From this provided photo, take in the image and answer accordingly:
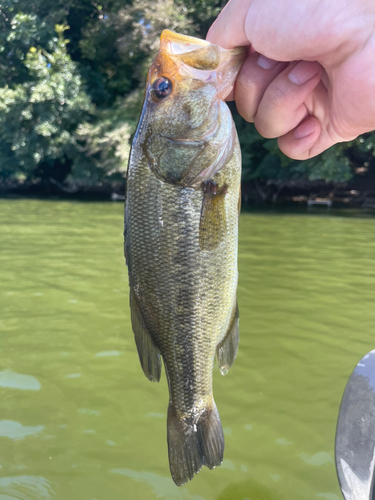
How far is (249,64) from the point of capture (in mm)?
1909

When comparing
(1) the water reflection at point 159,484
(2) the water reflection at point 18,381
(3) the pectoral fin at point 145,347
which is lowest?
(1) the water reflection at point 159,484

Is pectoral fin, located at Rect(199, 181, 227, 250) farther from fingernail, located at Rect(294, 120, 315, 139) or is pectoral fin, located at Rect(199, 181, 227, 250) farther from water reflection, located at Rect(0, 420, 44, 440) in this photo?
water reflection, located at Rect(0, 420, 44, 440)

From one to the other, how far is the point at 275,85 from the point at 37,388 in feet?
9.50

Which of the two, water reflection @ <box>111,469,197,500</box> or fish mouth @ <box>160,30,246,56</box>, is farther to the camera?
water reflection @ <box>111,469,197,500</box>

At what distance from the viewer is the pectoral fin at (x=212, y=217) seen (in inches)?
64.0

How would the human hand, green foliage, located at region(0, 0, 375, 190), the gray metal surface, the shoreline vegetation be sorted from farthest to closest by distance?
the shoreline vegetation, green foliage, located at region(0, 0, 375, 190), the gray metal surface, the human hand

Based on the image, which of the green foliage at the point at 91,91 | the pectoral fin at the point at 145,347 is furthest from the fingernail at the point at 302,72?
the green foliage at the point at 91,91

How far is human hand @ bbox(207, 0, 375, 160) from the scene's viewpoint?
156 centimetres

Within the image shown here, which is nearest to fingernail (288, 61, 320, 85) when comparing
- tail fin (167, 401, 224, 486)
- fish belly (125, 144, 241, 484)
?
fish belly (125, 144, 241, 484)

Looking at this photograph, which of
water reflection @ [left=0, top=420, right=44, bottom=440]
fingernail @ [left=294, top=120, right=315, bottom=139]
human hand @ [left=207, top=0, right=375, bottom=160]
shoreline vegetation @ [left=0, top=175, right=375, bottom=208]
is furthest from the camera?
shoreline vegetation @ [left=0, top=175, right=375, bottom=208]

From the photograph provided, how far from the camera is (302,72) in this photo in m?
1.84

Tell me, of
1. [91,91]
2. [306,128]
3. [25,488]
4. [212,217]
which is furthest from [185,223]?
[91,91]

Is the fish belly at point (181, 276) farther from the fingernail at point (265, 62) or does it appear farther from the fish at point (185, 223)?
the fingernail at point (265, 62)

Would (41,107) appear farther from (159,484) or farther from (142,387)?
(159,484)
